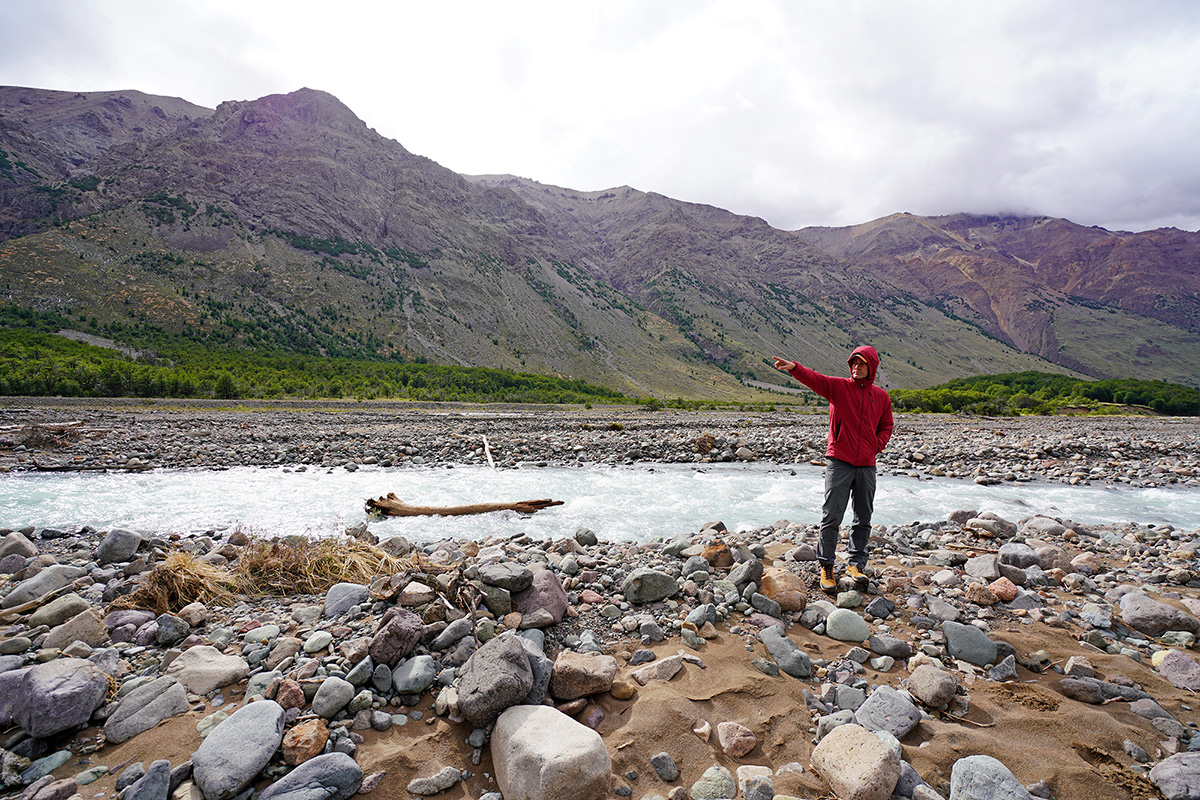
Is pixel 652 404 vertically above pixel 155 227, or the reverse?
pixel 155 227

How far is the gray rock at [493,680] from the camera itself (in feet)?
10.1

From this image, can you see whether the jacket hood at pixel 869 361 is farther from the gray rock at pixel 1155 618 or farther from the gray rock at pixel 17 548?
the gray rock at pixel 17 548

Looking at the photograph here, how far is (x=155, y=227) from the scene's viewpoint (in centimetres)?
9706

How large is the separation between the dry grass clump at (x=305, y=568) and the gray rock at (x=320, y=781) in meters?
2.51

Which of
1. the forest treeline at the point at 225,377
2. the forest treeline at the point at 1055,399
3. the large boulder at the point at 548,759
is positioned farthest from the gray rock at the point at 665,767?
the forest treeline at the point at 1055,399

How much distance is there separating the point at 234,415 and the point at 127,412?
200 inches

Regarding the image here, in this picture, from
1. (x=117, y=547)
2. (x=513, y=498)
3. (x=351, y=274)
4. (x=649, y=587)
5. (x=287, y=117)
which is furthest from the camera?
(x=287, y=117)

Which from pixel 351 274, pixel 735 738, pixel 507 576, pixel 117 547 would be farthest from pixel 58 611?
pixel 351 274

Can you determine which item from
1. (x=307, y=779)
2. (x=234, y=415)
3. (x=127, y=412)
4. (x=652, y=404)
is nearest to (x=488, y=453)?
(x=307, y=779)

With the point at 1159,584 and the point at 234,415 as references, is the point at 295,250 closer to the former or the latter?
the point at 234,415

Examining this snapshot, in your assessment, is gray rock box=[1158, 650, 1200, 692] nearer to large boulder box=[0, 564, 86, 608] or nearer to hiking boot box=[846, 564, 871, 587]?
hiking boot box=[846, 564, 871, 587]

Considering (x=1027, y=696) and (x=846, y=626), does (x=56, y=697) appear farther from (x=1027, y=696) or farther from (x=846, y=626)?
(x=1027, y=696)

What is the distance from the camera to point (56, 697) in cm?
289

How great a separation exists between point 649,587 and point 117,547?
23.2ft
